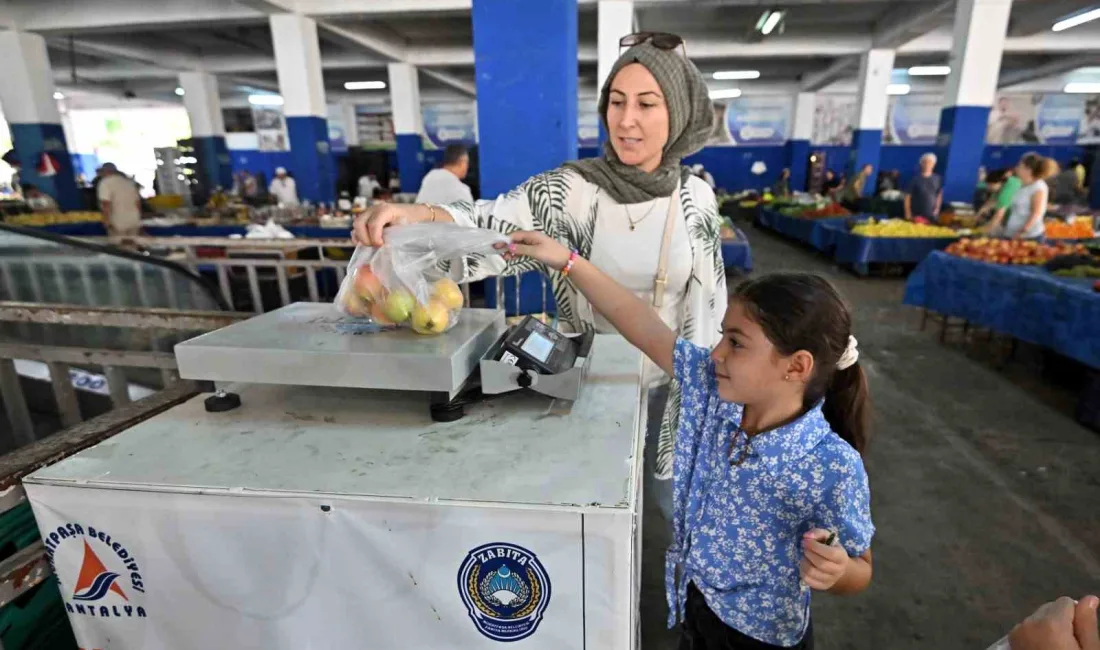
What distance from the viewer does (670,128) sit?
5.04ft

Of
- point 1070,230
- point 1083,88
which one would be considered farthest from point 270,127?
point 1083,88

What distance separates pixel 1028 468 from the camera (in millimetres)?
3170

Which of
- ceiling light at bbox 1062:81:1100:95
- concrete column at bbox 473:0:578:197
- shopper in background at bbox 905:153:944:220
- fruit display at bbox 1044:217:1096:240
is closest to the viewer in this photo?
concrete column at bbox 473:0:578:197

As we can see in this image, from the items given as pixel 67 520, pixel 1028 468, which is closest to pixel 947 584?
pixel 1028 468

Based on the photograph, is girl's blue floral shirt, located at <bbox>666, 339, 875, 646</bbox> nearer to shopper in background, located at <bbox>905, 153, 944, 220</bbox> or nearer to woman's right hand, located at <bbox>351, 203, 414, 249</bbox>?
woman's right hand, located at <bbox>351, 203, 414, 249</bbox>

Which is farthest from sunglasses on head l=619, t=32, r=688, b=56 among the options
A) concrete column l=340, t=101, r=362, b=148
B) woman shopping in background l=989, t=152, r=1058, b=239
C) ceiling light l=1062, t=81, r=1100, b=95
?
ceiling light l=1062, t=81, r=1100, b=95

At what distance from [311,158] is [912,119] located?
17.4m

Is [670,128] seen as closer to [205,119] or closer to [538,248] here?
[538,248]

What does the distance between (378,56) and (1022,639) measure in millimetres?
13983

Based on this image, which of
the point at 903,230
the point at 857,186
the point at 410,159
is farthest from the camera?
the point at 410,159

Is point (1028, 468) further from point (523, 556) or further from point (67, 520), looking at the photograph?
point (67, 520)

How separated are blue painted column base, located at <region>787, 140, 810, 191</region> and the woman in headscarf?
731 inches

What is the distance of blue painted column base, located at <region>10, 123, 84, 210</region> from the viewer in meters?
9.93

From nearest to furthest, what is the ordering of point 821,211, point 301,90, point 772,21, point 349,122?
1. point 301,90
2. point 772,21
3. point 821,211
4. point 349,122
